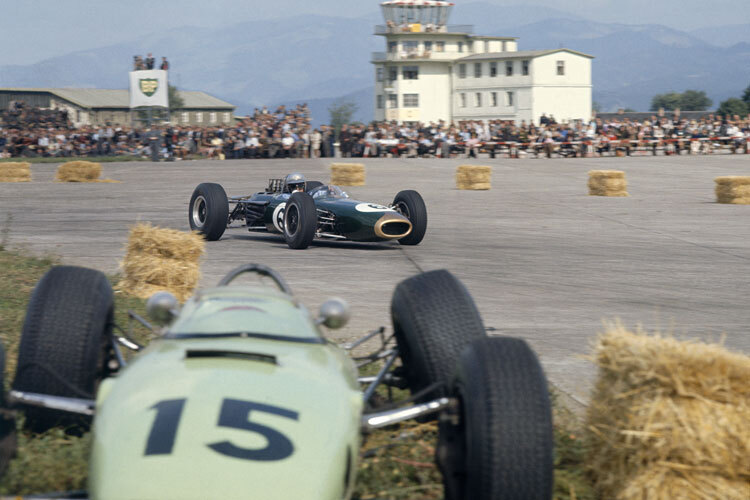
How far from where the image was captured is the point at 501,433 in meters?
3.63

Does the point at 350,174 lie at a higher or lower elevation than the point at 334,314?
lower

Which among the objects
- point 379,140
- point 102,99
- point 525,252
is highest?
point 102,99

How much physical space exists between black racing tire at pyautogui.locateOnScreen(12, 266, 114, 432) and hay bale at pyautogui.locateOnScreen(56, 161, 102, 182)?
2579cm

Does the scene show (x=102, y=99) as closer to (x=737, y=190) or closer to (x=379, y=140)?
(x=379, y=140)

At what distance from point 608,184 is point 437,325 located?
2125 cm

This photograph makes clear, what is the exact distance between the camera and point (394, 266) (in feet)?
40.5

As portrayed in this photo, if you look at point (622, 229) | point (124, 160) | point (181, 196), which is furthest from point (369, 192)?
point (124, 160)

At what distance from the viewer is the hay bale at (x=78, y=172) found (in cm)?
2945

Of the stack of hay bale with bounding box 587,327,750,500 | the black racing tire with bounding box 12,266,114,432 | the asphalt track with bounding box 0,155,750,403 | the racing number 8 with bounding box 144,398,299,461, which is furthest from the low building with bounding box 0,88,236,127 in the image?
the racing number 8 with bounding box 144,398,299,461

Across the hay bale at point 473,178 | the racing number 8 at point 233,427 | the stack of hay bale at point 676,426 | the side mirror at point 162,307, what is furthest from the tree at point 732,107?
the racing number 8 at point 233,427

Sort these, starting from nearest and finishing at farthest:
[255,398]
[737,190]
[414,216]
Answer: [255,398], [414,216], [737,190]


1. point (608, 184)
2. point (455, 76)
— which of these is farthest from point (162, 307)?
point (455, 76)

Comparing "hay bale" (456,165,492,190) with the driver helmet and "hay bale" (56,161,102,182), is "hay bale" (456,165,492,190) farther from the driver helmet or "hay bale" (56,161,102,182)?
the driver helmet

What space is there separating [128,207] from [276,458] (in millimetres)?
19062
